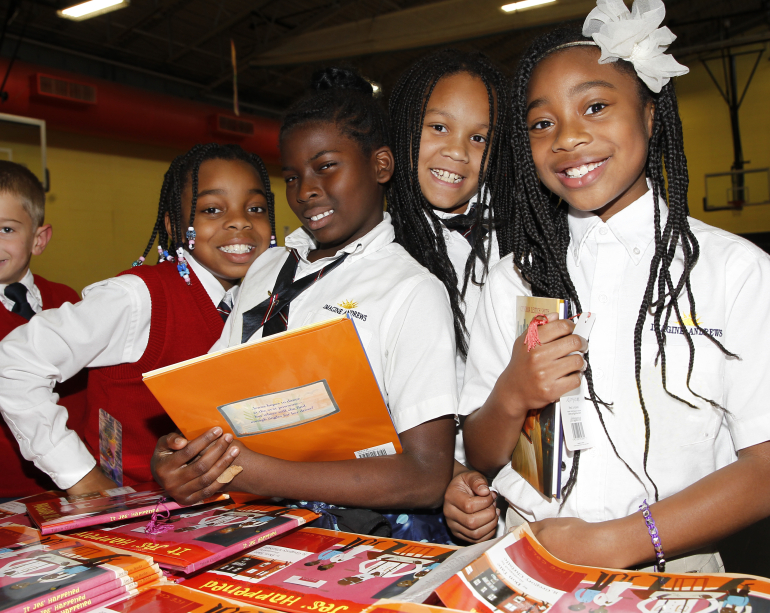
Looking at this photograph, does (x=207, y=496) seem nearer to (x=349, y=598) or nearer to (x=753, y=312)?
(x=349, y=598)

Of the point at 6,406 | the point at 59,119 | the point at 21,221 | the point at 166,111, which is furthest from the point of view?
the point at 166,111

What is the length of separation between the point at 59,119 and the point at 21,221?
5144 millimetres

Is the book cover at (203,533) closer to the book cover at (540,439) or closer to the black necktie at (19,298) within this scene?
the book cover at (540,439)

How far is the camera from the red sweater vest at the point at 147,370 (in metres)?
1.39

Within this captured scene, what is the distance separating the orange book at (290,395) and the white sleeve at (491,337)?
0.56ft

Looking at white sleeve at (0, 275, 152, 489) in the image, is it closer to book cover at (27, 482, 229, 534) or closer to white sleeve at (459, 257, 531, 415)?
book cover at (27, 482, 229, 534)

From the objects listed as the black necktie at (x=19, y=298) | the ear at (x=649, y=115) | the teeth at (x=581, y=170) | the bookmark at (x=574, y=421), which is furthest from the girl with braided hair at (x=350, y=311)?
the black necktie at (x=19, y=298)

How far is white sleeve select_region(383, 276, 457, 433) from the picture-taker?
3.39 feet

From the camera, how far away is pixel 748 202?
9.77 m

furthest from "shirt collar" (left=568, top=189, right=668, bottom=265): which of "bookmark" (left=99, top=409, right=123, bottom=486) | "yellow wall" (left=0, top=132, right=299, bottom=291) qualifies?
"yellow wall" (left=0, top=132, right=299, bottom=291)

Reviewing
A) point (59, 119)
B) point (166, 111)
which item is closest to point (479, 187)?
point (59, 119)

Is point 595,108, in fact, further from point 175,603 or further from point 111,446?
point 111,446

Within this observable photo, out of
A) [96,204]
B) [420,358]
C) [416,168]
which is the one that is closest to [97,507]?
[420,358]

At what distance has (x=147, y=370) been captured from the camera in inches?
55.9
